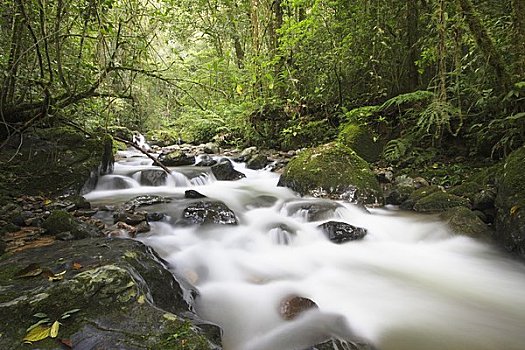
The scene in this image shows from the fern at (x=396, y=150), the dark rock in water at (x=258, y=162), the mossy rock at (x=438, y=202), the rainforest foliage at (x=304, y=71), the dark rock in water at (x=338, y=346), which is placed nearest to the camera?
the dark rock in water at (x=338, y=346)

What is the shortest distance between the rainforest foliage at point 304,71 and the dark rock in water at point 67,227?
1090 mm

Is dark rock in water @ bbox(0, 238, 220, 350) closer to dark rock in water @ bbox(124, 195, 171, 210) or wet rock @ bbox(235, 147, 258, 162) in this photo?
dark rock in water @ bbox(124, 195, 171, 210)

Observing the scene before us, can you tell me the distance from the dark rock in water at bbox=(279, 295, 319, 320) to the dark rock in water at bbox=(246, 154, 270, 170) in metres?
5.64

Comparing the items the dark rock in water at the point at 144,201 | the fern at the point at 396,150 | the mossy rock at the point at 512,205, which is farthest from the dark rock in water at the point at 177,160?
the mossy rock at the point at 512,205

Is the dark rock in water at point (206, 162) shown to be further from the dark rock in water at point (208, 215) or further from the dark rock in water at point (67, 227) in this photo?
the dark rock in water at point (67, 227)

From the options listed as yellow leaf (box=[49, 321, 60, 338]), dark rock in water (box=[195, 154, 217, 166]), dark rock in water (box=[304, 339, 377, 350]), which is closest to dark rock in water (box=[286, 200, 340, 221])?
dark rock in water (box=[304, 339, 377, 350])

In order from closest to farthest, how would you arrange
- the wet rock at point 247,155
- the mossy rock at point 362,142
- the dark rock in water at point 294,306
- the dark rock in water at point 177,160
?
the dark rock in water at point 294,306 → the mossy rock at point 362,142 → the dark rock in water at point 177,160 → the wet rock at point 247,155

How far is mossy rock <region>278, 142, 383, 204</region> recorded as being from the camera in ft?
17.7

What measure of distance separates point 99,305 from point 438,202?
4466 mm

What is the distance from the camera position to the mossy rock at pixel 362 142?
7.16 metres

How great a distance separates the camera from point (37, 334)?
1543mm

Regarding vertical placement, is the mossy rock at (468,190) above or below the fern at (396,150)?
below

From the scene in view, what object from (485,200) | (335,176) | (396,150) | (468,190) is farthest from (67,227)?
(396,150)

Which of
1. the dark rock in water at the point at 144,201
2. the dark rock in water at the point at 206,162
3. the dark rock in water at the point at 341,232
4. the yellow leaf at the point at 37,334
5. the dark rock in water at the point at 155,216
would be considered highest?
the dark rock in water at the point at 206,162
